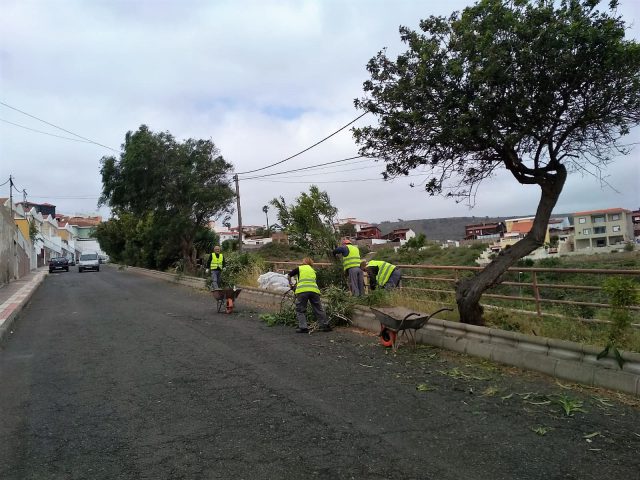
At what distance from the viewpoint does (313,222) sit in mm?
12828

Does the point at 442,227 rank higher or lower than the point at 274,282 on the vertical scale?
higher

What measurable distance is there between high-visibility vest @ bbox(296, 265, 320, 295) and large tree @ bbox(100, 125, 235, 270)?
1632 centimetres

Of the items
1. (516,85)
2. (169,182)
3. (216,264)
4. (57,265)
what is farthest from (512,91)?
(57,265)

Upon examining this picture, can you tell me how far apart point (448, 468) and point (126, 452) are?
8.51ft

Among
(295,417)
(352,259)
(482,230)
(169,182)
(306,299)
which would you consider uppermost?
(169,182)

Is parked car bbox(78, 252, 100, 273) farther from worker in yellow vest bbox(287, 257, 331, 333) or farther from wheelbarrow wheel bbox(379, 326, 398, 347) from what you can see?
wheelbarrow wheel bbox(379, 326, 398, 347)

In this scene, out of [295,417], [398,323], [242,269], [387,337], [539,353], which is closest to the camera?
[295,417]

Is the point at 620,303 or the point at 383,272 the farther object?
the point at 383,272

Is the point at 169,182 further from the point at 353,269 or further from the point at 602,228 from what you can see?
the point at 602,228

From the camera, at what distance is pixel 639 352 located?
576 centimetres

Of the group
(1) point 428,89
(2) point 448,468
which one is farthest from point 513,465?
(1) point 428,89

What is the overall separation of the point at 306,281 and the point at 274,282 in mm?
6088

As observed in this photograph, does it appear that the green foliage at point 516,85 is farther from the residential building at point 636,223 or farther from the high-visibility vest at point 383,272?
the residential building at point 636,223

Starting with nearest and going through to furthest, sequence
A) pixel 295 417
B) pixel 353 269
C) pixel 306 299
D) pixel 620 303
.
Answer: pixel 295 417
pixel 620 303
pixel 306 299
pixel 353 269
